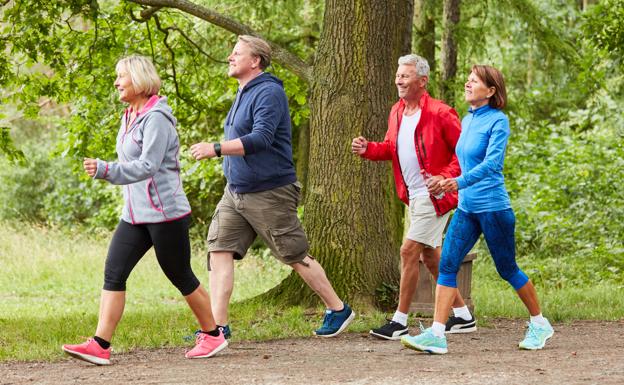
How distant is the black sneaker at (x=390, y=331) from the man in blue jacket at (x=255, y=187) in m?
0.60

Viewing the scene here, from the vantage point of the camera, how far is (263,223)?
22.8 ft

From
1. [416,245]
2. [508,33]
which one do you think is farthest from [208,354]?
[508,33]

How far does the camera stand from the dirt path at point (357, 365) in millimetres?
5523

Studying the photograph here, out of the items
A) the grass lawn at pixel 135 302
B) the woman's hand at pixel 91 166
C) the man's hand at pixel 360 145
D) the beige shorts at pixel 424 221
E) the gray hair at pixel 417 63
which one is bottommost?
the grass lawn at pixel 135 302

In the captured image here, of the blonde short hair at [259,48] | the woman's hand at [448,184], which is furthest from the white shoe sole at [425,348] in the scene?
the blonde short hair at [259,48]

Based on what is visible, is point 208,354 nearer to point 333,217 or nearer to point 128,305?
point 333,217

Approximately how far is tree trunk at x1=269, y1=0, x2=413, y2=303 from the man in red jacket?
113 cm

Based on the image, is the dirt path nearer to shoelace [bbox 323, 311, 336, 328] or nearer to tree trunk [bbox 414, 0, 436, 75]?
shoelace [bbox 323, 311, 336, 328]

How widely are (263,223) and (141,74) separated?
143cm

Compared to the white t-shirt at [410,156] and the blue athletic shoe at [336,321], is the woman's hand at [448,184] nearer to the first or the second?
the white t-shirt at [410,156]

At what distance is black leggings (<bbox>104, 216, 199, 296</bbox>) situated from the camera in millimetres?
6129

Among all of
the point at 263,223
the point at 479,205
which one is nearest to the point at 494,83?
the point at 479,205

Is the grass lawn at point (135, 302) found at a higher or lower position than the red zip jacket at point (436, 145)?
lower

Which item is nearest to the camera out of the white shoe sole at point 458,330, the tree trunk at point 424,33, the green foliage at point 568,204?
the white shoe sole at point 458,330
